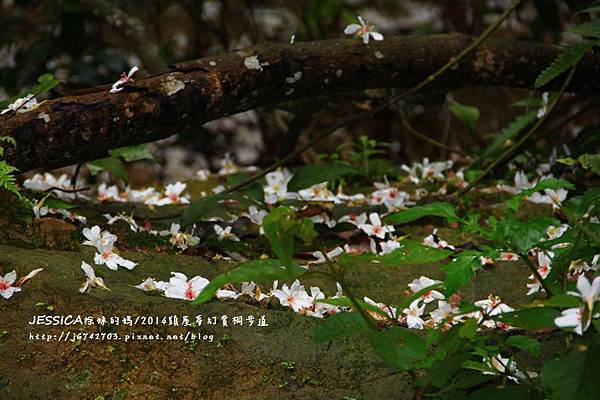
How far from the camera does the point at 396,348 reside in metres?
1.38

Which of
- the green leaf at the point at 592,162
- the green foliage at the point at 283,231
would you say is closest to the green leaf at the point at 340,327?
the green foliage at the point at 283,231

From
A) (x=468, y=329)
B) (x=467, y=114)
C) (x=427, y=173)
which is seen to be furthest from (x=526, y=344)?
(x=467, y=114)

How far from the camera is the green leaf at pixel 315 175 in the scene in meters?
2.58

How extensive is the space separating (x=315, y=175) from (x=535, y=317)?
1.31m

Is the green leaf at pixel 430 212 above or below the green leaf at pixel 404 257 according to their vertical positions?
below

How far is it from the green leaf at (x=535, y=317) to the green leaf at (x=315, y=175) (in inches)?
48.5

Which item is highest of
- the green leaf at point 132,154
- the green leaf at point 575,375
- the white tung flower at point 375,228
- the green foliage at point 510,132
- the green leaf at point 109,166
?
the green leaf at point 575,375

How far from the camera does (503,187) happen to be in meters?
3.08

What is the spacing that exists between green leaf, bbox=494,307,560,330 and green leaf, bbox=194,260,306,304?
373mm

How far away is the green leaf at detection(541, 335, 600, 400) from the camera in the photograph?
1.26 m

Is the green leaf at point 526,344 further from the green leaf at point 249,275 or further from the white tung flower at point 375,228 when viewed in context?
the white tung flower at point 375,228

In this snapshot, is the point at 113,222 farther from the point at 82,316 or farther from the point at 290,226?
the point at 290,226

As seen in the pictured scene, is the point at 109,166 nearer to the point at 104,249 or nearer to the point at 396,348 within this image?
→ the point at 104,249

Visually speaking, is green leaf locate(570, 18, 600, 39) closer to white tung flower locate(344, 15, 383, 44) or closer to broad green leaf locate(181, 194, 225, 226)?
white tung flower locate(344, 15, 383, 44)
